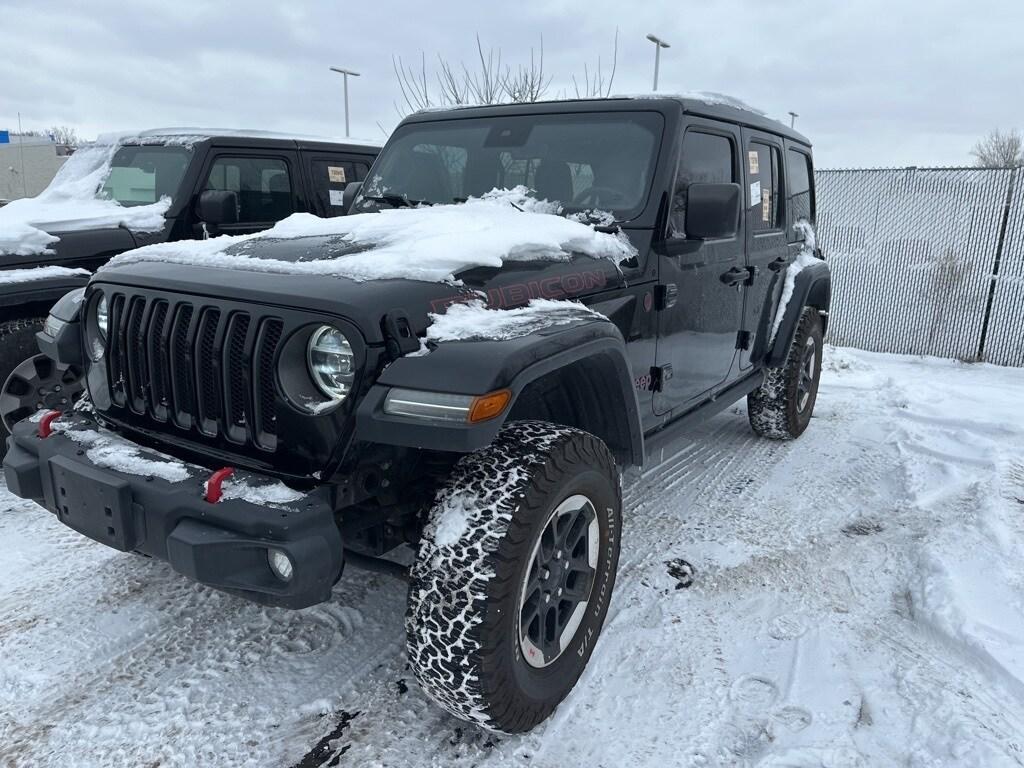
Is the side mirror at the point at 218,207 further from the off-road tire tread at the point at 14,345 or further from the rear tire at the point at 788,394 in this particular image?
the rear tire at the point at 788,394

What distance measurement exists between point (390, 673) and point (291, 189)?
416cm

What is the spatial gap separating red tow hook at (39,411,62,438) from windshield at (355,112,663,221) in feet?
5.59

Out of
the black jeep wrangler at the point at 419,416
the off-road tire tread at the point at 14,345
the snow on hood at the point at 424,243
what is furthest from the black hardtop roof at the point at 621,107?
the off-road tire tread at the point at 14,345

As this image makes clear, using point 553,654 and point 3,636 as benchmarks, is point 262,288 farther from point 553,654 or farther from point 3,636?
point 3,636

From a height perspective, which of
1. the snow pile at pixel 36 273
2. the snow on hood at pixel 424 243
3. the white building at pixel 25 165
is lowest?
the snow pile at pixel 36 273

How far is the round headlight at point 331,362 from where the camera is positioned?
2098mm

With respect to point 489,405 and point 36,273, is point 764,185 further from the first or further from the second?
point 36,273

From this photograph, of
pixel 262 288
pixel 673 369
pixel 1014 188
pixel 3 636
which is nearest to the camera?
pixel 262 288

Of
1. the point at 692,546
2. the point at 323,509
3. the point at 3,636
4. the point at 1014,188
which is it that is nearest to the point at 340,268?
the point at 323,509

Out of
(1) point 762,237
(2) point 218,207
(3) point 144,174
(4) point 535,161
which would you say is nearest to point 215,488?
(4) point 535,161

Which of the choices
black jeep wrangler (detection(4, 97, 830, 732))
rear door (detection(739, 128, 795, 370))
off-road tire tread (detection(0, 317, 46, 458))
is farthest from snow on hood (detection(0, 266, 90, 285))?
rear door (detection(739, 128, 795, 370))

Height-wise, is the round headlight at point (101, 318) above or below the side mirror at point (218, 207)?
below

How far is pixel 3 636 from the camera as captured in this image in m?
2.80

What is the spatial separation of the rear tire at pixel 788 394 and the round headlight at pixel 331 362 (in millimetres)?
3530
